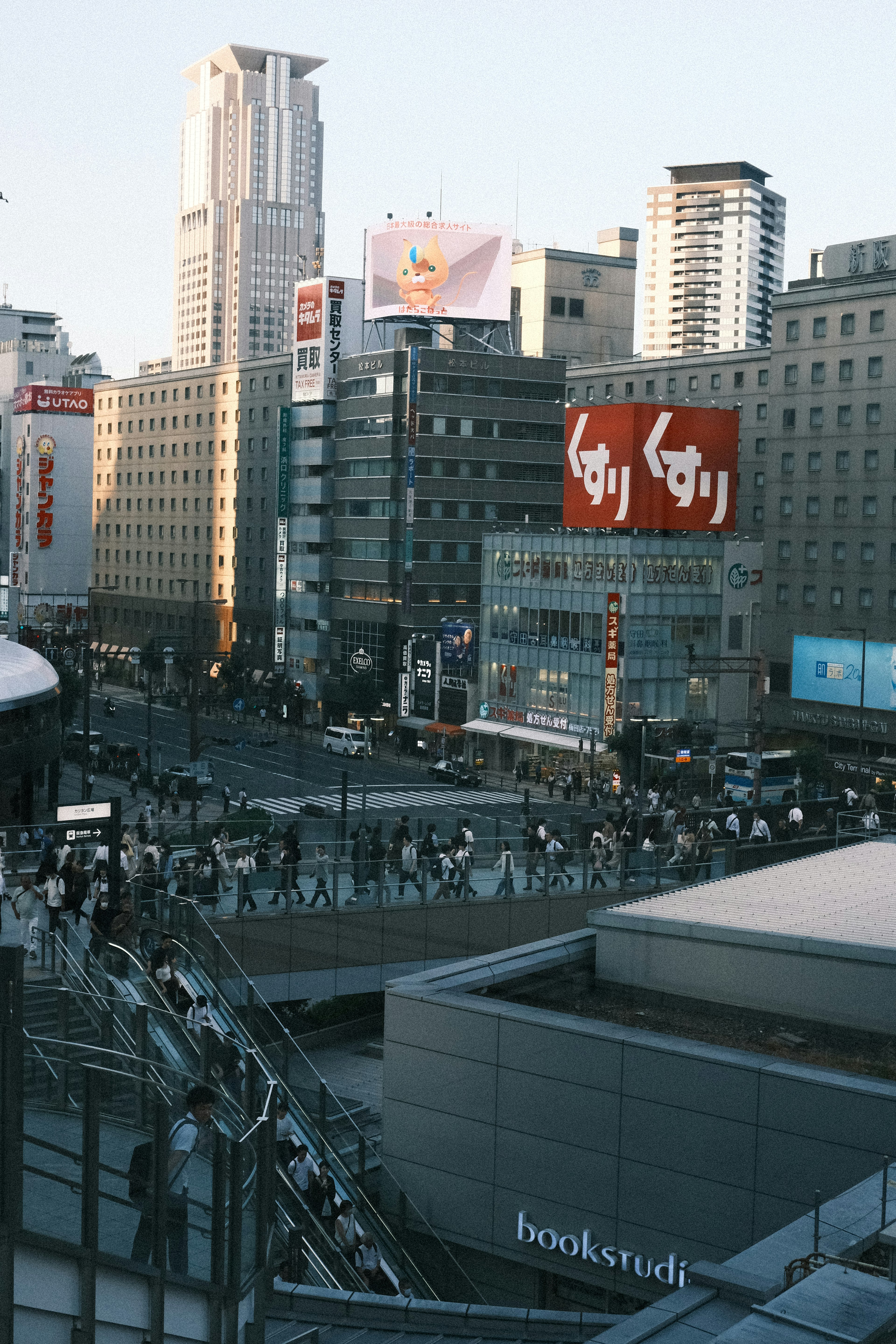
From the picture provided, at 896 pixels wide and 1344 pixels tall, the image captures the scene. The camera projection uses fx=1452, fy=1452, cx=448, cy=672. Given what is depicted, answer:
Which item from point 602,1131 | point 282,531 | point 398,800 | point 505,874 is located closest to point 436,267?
point 282,531

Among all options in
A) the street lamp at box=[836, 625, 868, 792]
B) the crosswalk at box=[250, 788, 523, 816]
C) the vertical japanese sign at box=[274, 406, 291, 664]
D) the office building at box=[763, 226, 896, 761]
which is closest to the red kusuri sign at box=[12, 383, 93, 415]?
the vertical japanese sign at box=[274, 406, 291, 664]

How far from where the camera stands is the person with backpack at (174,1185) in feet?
24.0

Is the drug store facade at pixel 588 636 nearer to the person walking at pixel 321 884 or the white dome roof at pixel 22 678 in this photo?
the white dome roof at pixel 22 678

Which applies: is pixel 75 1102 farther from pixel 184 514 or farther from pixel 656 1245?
pixel 184 514

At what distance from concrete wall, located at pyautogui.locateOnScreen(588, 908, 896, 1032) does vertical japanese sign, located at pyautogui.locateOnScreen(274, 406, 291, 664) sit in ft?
253

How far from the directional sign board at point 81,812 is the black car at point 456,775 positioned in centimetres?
3642

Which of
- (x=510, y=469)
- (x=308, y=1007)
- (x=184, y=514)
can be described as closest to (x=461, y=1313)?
(x=308, y=1007)

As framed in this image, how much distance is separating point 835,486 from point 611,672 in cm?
1787

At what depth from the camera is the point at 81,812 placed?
31.2m

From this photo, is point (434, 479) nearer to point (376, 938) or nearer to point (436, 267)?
point (436, 267)

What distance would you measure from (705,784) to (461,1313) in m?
55.0

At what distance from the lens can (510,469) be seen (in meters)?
87.9

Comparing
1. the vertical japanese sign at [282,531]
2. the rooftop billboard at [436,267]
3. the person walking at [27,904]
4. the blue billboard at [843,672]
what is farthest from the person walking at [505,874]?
the vertical japanese sign at [282,531]

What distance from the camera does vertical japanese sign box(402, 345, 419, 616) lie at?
84000 millimetres
